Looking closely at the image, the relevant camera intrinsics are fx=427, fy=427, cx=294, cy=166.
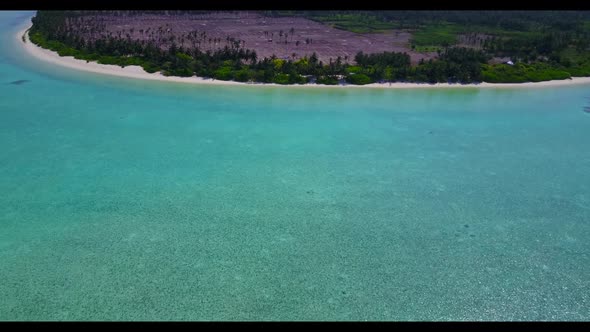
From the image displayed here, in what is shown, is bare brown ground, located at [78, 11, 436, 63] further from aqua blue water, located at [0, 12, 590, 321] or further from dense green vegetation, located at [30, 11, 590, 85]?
aqua blue water, located at [0, 12, 590, 321]

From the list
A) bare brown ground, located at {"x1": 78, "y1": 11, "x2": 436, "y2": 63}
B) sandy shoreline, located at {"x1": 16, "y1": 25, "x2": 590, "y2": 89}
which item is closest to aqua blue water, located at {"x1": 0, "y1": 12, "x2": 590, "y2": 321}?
sandy shoreline, located at {"x1": 16, "y1": 25, "x2": 590, "y2": 89}

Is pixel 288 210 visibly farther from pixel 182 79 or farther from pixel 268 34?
pixel 268 34

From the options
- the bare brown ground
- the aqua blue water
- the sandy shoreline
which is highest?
the bare brown ground

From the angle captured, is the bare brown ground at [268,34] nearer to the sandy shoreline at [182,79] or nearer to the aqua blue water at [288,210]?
the sandy shoreline at [182,79]

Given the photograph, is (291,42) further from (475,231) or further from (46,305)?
(46,305)

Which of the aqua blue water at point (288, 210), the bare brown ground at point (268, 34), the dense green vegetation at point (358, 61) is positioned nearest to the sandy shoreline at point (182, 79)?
the dense green vegetation at point (358, 61)
